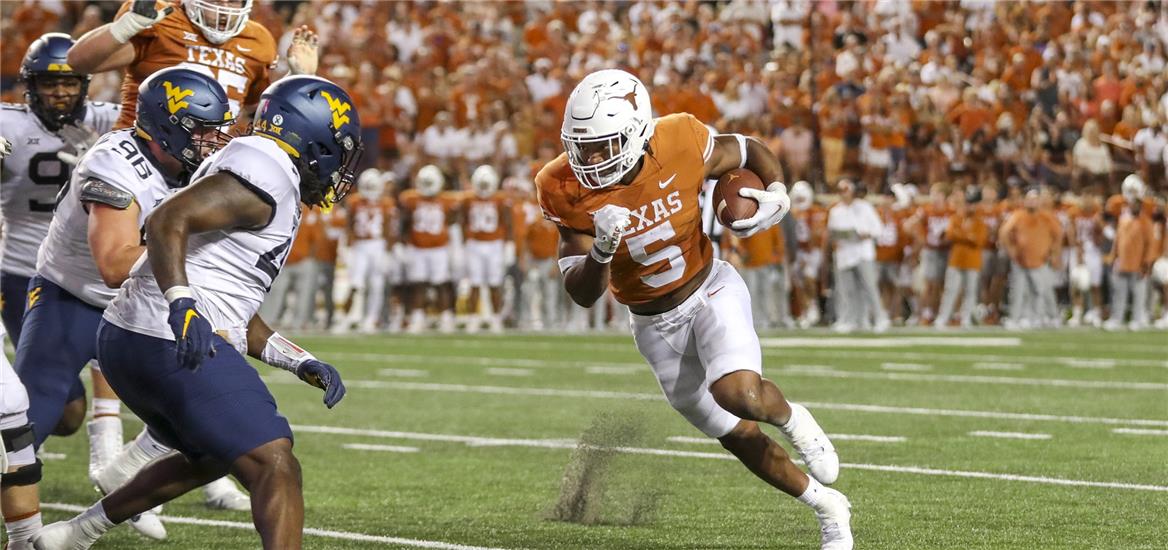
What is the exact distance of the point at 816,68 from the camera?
20.9m

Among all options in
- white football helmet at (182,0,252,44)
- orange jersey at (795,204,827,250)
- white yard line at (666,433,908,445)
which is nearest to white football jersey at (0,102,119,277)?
white football helmet at (182,0,252,44)

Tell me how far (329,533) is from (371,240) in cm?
1210

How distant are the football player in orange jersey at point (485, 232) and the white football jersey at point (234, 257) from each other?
531 inches

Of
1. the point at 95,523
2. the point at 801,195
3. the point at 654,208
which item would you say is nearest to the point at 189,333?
the point at 95,523

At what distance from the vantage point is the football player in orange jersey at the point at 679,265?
16.5 feet

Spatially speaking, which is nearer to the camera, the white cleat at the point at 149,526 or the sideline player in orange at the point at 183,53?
the white cleat at the point at 149,526

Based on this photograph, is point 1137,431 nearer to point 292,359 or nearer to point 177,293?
point 292,359

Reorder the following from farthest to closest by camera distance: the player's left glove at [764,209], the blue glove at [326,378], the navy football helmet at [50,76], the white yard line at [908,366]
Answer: the white yard line at [908,366] < the navy football helmet at [50,76] < the player's left glove at [764,209] < the blue glove at [326,378]

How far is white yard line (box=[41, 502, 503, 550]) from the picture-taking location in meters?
5.39

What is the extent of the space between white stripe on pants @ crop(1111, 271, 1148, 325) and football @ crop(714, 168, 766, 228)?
14147mm

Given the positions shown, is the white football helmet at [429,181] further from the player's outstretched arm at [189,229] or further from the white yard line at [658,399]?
the player's outstretched arm at [189,229]

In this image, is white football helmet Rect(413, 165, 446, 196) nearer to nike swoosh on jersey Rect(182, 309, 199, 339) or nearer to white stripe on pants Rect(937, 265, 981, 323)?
white stripe on pants Rect(937, 265, 981, 323)

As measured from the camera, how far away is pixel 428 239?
17.9 meters

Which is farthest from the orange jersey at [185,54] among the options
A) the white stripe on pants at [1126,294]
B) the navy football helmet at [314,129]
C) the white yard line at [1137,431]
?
the white stripe on pants at [1126,294]
